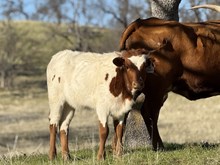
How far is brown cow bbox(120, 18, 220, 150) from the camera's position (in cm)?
804

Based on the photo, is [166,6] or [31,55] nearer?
[166,6]

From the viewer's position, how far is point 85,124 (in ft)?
92.9

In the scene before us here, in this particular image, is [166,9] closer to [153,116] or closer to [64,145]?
[153,116]

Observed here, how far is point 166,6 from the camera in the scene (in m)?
10.5

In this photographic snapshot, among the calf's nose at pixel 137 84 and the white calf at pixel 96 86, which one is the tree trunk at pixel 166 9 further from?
the calf's nose at pixel 137 84

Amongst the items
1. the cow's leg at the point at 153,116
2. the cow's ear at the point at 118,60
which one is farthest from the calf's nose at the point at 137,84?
the cow's leg at the point at 153,116

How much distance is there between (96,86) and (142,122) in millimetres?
3024

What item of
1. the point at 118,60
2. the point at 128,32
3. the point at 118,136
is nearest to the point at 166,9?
the point at 128,32

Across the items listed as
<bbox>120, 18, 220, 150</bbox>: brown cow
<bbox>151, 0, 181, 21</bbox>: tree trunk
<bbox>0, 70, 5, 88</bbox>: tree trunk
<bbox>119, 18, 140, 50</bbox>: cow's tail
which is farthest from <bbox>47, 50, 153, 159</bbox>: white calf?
<bbox>0, 70, 5, 88</bbox>: tree trunk

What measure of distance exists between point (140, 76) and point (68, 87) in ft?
4.23

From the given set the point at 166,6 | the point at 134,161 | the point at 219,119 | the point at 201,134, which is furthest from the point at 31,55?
the point at 134,161

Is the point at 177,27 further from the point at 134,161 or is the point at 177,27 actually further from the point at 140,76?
the point at 134,161

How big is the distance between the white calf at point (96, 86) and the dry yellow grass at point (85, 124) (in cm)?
947

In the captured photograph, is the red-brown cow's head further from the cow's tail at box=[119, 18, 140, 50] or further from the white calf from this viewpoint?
the cow's tail at box=[119, 18, 140, 50]
